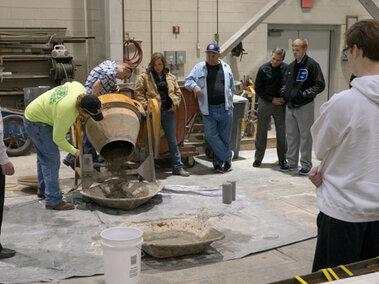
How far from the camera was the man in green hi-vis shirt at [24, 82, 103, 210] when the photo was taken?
4.05m

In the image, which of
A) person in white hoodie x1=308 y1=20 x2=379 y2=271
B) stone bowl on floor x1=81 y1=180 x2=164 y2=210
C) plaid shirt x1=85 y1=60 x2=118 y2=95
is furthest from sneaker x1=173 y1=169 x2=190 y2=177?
person in white hoodie x1=308 y1=20 x2=379 y2=271

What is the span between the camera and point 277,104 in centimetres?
618

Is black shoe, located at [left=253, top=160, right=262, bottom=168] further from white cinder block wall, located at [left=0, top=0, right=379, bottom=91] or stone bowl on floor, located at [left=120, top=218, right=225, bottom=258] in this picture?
white cinder block wall, located at [left=0, top=0, right=379, bottom=91]

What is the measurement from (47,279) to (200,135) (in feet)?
13.7

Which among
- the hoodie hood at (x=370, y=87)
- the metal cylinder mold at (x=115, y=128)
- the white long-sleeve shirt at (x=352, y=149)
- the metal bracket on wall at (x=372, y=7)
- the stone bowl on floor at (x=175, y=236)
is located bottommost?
the stone bowl on floor at (x=175, y=236)

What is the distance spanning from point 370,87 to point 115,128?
314 cm

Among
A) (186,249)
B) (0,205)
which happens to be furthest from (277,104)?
(0,205)

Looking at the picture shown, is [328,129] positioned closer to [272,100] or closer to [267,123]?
[272,100]

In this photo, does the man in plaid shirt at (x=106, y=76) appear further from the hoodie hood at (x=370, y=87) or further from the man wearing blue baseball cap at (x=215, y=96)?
the hoodie hood at (x=370, y=87)

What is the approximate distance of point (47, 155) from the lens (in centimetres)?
442

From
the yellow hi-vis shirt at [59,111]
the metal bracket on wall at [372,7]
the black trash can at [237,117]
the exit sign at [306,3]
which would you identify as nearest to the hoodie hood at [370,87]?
the yellow hi-vis shirt at [59,111]

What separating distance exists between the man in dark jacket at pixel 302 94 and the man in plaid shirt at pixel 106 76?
2.02m

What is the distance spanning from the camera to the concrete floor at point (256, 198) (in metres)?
3.21

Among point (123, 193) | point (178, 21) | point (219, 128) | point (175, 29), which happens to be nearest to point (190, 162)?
point (219, 128)
